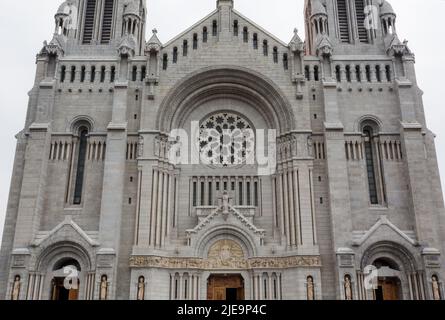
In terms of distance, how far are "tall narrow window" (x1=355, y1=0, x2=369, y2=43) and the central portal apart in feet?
67.6

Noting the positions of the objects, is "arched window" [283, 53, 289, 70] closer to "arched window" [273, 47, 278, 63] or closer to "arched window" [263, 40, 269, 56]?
"arched window" [273, 47, 278, 63]

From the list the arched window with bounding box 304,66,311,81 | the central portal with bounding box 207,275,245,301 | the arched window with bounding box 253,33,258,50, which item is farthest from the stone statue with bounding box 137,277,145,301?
the arched window with bounding box 253,33,258,50

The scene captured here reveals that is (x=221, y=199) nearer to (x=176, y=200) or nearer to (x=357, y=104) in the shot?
(x=176, y=200)

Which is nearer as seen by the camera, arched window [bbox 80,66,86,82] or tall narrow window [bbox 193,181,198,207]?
tall narrow window [bbox 193,181,198,207]

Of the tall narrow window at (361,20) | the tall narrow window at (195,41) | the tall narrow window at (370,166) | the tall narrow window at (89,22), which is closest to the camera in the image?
the tall narrow window at (370,166)

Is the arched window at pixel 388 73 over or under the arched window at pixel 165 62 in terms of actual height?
under

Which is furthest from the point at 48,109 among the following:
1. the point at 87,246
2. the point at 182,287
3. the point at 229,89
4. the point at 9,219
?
the point at 182,287

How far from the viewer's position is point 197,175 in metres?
30.5

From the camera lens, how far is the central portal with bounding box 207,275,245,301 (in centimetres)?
2823

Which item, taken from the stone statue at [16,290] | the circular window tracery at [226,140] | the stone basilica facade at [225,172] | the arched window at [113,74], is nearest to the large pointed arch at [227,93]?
the stone basilica facade at [225,172]

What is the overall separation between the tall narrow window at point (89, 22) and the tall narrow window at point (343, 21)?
1974 cm

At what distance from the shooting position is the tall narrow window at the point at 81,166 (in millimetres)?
29766

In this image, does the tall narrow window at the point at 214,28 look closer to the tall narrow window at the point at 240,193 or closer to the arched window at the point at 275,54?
the arched window at the point at 275,54

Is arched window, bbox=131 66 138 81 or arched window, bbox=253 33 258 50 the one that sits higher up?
arched window, bbox=253 33 258 50
